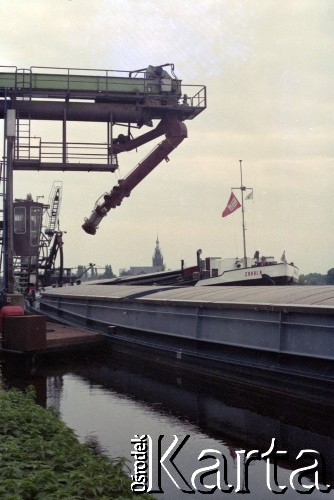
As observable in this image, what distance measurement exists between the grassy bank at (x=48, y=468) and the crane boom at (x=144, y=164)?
2308cm

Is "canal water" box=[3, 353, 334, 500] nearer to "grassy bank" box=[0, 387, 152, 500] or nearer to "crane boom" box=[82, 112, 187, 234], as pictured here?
"grassy bank" box=[0, 387, 152, 500]

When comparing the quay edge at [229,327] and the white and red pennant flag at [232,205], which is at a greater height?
the white and red pennant flag at [232,205]

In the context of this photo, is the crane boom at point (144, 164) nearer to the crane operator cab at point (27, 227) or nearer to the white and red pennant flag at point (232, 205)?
the crane operator cab at point (27, 227)

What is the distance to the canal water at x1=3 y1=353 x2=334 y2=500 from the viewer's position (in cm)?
737

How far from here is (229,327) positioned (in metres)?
14.5

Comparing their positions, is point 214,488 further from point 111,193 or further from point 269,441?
point 111,193

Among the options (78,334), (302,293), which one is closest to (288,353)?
(302,293)

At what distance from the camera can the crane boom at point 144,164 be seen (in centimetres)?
2948

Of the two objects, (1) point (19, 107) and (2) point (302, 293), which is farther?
(1) point (19, 107)

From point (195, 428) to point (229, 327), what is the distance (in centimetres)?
475

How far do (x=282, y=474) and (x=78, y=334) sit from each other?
1256 centimetres

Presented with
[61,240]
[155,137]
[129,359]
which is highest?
[155,137]

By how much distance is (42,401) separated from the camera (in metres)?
12.1

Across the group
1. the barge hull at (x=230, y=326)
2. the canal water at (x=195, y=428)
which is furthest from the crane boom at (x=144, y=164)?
the canal water at (x=195, y=428)
